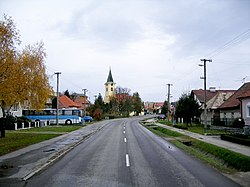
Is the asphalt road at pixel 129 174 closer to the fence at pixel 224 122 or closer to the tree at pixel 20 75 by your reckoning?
the tree at pixel 20 75

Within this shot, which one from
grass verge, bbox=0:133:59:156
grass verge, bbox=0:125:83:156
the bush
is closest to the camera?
grass verge, bbox=0:133:59:156

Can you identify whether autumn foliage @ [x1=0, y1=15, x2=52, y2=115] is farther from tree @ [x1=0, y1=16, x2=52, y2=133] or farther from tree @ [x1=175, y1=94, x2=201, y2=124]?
tree @ [x1=175, y1=94, x2=201, y2=124]

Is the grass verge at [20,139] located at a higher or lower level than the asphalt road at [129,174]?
lower

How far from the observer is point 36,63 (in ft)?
88.6

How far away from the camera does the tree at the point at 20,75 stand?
854 inches

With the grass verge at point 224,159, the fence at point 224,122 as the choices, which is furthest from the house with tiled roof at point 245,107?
the grass verge at point 224,159

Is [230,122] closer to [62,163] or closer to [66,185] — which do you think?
[62,163]

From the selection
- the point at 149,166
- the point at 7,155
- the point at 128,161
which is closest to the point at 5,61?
the point at 7,155

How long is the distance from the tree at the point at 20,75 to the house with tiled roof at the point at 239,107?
22.3m

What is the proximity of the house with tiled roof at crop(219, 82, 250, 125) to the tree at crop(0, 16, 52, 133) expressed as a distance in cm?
2226

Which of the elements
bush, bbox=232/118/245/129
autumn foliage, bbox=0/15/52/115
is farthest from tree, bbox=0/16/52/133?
bush, bbox=232/118/245/129

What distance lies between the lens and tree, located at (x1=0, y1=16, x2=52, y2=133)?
21.7m

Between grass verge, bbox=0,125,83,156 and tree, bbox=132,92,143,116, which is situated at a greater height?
tree, bbox=132,92,143,116

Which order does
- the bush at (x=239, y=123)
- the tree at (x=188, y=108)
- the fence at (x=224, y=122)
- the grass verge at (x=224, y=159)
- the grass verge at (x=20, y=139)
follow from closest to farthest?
the grass verge at (x=224, y=159) → the grass verge at (x=20, y=139) → the bush at (x=239, y=123) → the fence at (x=224, y=122) → the tree at (x=188, y=108)
